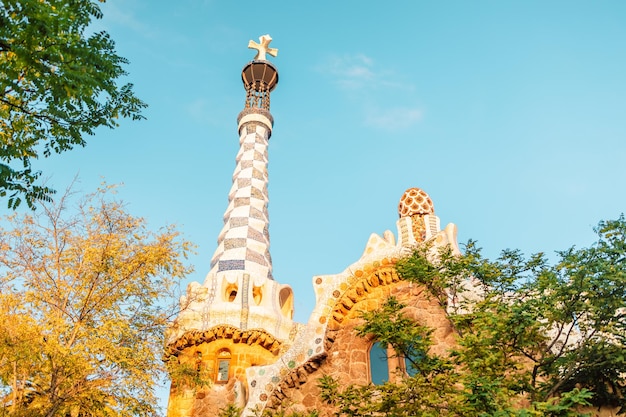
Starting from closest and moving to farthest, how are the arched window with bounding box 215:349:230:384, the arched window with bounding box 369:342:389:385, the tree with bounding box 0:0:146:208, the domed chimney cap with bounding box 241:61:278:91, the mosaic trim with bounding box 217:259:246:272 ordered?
the tree with bounding box 0:0:146:208
the arched window with bounding box 369:342:389:385
the arched window with bounding box 215:349:230:384
the mosaic trim with bounding box 217:259:246:272
the domed chimney cap with bounding box 241:61:278:91

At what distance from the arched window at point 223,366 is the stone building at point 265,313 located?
2cm

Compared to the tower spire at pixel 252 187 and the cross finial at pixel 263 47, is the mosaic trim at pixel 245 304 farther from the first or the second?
the cross finial at pixel 263 47

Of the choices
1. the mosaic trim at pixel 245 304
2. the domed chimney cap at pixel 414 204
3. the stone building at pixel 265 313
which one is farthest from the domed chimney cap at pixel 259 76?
the domed chimney cap at pixel 414 204

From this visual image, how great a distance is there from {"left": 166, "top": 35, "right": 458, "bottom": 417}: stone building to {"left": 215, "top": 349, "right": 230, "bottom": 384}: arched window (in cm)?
2

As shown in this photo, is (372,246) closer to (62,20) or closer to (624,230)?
(624,230)

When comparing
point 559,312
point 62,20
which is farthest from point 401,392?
point 62,20

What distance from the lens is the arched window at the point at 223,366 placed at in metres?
10.4

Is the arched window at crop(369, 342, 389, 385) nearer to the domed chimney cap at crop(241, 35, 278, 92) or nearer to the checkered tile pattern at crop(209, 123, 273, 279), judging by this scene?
the checkered tile pattern at crop(209, 123, 273, 279)

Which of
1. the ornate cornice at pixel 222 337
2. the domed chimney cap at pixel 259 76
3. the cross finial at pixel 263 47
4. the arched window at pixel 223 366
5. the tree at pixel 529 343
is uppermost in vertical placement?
the cross finial at pixel 263 47

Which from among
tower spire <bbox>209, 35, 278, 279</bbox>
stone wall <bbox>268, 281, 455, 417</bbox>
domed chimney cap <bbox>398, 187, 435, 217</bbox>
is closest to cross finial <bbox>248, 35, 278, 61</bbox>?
tower spire <bbox>209, 35, 278, 279</bbox>

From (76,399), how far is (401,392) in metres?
3.88

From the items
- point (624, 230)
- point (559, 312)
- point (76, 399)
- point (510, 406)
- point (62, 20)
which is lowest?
point (510, 406)

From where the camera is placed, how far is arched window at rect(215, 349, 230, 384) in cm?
1038

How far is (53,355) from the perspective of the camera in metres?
6.41
